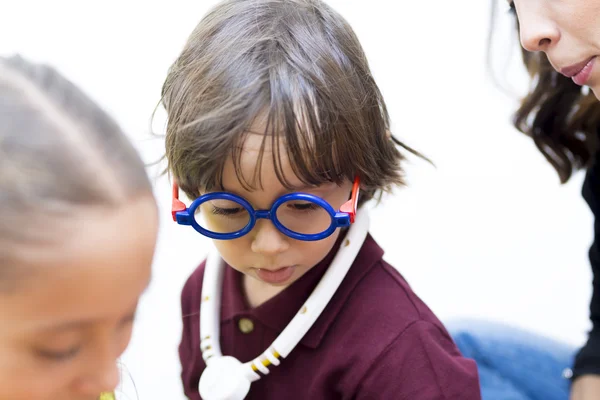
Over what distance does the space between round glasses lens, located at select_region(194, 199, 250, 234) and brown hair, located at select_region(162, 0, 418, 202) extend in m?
0.02

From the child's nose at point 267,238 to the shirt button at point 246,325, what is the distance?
166 mm

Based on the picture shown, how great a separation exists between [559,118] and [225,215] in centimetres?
61

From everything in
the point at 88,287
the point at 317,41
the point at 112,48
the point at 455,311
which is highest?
the point at 317,41

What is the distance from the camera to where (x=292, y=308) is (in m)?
0.88

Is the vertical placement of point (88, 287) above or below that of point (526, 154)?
above

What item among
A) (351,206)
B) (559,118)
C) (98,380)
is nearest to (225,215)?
(351,206)

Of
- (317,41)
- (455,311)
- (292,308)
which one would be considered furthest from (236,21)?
(455,311)

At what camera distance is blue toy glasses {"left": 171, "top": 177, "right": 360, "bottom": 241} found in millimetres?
737

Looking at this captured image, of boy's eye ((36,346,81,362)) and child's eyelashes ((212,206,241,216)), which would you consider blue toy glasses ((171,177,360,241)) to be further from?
boy's eye ((36,346,81,362))

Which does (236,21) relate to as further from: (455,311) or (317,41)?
(455,311)

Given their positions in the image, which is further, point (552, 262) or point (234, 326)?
point (552, 262)

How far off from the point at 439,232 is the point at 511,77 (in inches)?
18.9

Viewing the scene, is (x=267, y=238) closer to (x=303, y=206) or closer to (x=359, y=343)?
(x=303, y=206)

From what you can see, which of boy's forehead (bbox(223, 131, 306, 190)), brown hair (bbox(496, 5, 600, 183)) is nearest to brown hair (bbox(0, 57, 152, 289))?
→ boy's forehead (bbox(223, 131, 306, 190))
